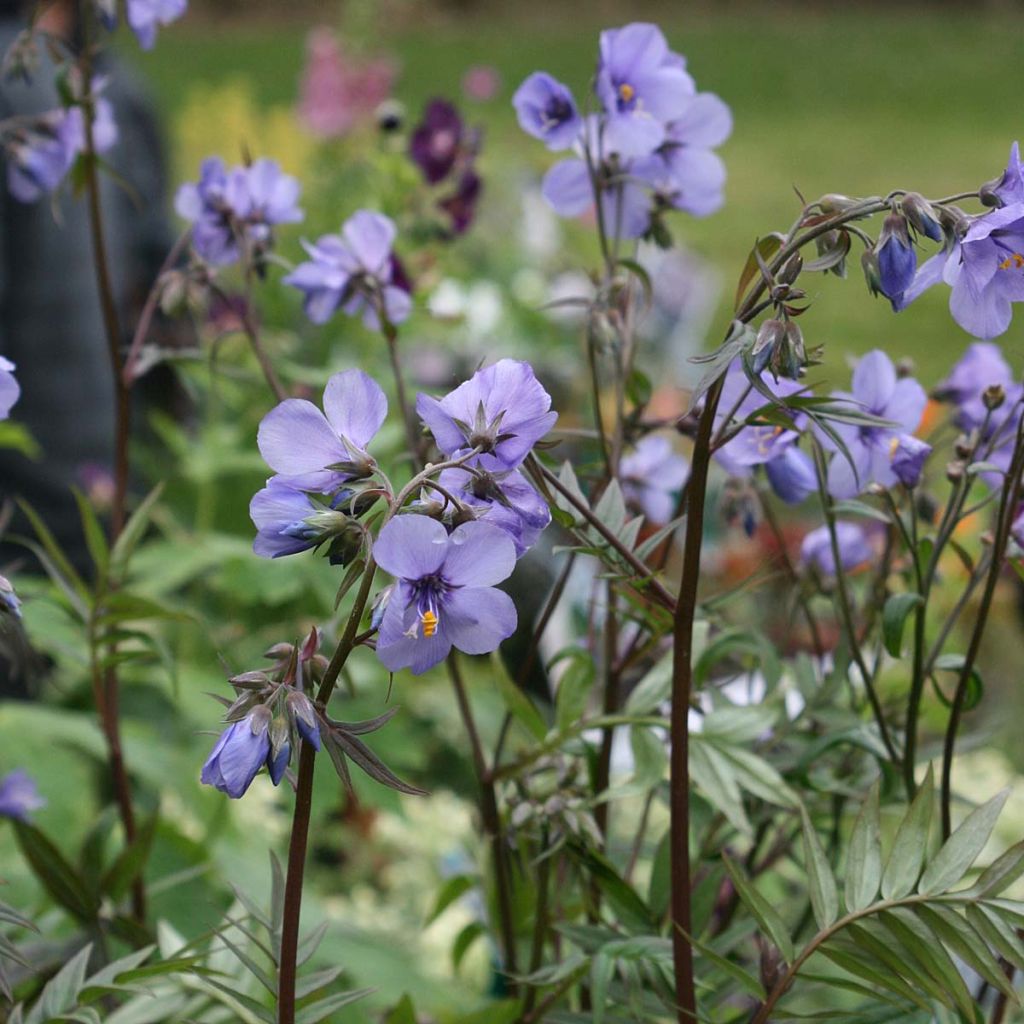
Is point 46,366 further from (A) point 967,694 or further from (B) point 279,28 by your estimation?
(B) point 279,28

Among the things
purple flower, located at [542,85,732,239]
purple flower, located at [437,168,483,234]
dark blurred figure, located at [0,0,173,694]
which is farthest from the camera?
dark blurred figure, located at [0,0,173,694]

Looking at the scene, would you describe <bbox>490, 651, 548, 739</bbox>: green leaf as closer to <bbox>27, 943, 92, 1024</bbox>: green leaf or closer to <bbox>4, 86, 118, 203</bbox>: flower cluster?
<bbox>27, 943, 92, 1024</bbox>: green leaf

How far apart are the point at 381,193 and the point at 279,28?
1117 centimetres

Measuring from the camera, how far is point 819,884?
61 cm

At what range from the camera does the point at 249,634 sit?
1.54 m

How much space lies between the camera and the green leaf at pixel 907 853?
1.96 ft

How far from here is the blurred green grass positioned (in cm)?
537

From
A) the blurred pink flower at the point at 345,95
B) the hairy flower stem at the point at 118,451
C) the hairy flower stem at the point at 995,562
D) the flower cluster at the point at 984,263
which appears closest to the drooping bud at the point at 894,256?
the flower cluster at the point at 984,263

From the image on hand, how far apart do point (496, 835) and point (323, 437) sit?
34 cm

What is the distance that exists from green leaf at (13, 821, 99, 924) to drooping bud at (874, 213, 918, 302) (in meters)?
0.55

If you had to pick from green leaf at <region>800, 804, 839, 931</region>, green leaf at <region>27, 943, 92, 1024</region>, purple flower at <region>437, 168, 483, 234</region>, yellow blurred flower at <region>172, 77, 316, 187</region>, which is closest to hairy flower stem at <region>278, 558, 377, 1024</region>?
green leaf at <region>27, 943, 92, 1024</region>

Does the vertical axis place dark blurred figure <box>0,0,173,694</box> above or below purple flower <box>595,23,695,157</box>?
above

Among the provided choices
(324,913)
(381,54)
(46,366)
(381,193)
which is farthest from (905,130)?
(324,913)

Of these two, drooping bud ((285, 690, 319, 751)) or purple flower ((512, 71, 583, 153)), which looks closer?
drooping bud ((285, 690, 319, 751))
